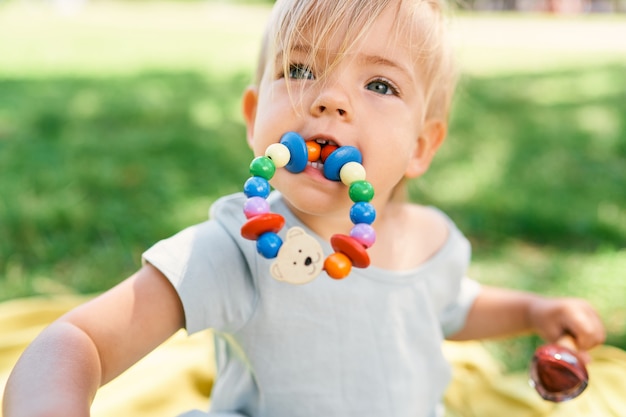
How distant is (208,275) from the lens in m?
1.17

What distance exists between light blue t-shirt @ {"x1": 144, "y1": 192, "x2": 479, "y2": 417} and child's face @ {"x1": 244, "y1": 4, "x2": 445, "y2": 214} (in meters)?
0.15

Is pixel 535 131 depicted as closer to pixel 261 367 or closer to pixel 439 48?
pixel 439 48

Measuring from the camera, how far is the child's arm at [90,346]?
37.5 inches

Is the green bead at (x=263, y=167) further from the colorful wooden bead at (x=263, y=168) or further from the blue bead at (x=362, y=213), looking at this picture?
the blue bead at (x=362, y=213)

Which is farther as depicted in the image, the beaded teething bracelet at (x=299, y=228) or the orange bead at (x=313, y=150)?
the orange bead at (x=313, y=150)

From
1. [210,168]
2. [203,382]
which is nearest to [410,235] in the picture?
[203,382]

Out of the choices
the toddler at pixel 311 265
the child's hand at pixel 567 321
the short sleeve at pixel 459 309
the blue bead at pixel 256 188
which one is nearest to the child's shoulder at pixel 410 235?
the toddler at pixel 311 265

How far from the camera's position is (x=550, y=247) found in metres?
2.47

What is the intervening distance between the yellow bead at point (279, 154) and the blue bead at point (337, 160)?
0.19 ft

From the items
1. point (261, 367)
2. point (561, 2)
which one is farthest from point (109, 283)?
point (561, 2)

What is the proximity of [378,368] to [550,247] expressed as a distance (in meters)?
1.35

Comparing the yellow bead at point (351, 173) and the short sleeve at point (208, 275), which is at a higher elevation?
the yellow bead at point (351, 173)

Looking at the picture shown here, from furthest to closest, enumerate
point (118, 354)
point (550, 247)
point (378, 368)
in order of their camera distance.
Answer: point (550, 247) < point (378, 368) < point (118, 354)

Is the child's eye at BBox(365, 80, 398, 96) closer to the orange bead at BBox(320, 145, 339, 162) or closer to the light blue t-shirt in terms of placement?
the orange bead at BBox(320, 145, 339, 162)
